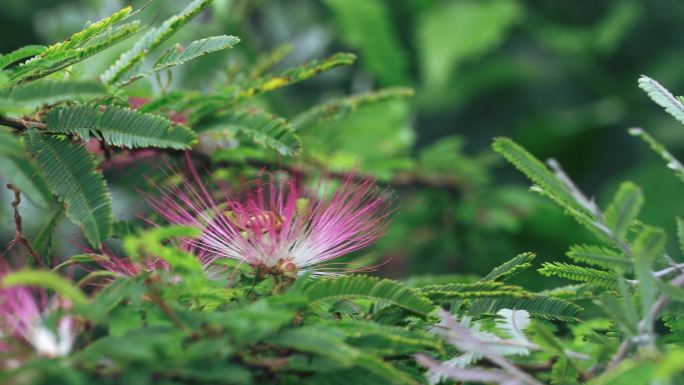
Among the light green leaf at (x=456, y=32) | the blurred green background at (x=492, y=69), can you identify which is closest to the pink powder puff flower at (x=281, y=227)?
the blurred green background at (x=492, y=69)

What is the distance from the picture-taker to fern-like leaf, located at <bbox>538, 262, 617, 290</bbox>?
819mm

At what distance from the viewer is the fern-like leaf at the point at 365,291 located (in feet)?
2.50

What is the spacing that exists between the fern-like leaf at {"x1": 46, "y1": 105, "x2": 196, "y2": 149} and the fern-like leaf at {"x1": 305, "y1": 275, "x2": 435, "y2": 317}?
216 mm

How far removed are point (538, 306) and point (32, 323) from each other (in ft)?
1.57

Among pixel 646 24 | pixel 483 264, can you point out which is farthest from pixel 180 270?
pixel 646 24

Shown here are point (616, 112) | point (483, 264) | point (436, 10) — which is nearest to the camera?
point (483, 264)

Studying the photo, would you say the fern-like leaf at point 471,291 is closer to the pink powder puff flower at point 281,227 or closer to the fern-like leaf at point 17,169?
the pink powder puff flower at point 281,227

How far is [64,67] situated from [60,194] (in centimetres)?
15

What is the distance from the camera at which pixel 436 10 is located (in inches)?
124

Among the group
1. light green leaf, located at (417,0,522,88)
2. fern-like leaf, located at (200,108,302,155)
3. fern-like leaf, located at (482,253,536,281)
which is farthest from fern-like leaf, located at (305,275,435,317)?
light green leaf, located at (417,0,522,88)

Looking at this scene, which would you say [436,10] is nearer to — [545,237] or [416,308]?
[545,237]

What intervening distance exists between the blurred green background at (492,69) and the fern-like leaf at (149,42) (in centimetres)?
114

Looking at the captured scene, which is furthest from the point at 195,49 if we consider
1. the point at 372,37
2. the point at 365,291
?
the point at 372,37

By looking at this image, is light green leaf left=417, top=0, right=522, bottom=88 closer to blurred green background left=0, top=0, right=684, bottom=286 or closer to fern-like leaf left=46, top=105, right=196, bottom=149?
blurred green background left=0, top=0, right=684, bottom=286
